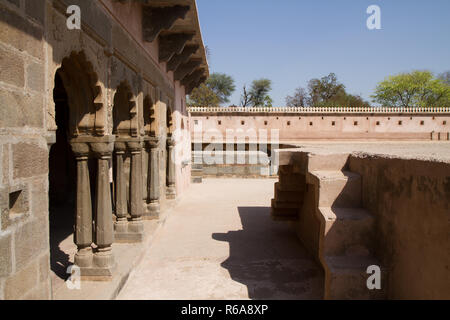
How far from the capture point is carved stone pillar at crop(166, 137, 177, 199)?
11.0 meters

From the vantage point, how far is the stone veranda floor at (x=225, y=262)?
478 centimetres

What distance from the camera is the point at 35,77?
9.04ft

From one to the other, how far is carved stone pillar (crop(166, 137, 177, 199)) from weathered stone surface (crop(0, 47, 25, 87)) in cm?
831

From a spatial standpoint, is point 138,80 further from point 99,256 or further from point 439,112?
point 439,112

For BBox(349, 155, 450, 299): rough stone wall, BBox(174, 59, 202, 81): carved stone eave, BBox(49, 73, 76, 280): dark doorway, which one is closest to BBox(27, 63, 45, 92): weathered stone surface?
BBox(349, 155, 450, 299): rough stone wall

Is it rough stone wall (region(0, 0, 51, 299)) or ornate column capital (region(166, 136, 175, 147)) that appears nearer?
rough stone wall (region(0, 0, 51, 299))

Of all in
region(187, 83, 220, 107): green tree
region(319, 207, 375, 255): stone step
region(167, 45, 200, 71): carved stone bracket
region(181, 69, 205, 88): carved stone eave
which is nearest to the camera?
region(319, 207, 375, 255): stone step

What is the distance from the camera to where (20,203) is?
2.58 meters

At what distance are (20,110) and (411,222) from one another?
3.27 m

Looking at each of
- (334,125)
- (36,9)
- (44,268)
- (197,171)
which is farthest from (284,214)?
(334,125)

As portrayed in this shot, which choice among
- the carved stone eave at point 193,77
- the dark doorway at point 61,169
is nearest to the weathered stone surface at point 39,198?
the dark doorway at point 61,169

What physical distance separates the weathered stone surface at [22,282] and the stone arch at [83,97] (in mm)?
2230

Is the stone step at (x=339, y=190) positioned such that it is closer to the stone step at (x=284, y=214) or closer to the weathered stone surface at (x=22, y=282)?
the weathered stone surface at (x=22, y=282)

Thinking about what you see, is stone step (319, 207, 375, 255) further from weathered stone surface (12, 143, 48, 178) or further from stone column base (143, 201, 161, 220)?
stone column base (143, 201, 161, 220)
